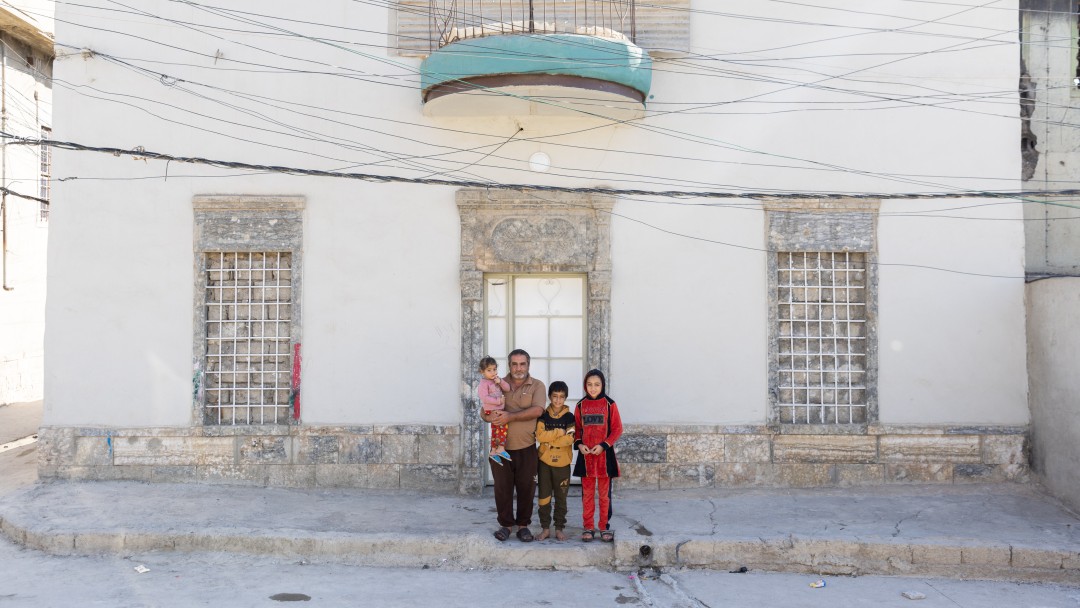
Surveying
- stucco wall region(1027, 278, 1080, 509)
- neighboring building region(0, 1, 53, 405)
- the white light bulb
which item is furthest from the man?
neighboring building region(0, 1, 53, 405)

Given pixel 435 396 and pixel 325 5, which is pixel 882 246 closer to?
pixel 435 396

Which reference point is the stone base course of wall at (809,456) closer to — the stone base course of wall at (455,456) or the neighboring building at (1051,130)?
the stone base course of wall at (455,456)

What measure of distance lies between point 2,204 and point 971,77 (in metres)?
14.0

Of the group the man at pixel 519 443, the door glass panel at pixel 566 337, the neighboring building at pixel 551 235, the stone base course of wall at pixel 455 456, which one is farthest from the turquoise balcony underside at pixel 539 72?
the stone base course of wall at pixel 455 456

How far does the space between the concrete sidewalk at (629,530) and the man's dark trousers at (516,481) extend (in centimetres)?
25

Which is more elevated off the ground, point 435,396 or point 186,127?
point 186,127

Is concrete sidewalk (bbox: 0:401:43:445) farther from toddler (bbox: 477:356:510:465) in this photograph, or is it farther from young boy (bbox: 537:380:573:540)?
young boy (bbox: 537:380:573:540)

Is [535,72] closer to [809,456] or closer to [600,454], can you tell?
[600,454]

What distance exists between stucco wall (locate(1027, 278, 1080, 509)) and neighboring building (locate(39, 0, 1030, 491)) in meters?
0.19

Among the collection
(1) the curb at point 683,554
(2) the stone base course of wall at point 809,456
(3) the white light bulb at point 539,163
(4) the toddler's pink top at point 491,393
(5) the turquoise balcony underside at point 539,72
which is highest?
(5) the turquoise balcony underside at point 539,72

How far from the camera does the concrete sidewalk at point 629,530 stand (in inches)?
251

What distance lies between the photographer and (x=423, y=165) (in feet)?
27.0

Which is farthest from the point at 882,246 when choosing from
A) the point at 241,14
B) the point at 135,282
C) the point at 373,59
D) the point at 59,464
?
the point at 59,464

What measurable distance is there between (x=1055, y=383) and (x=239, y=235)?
26.5 feet
